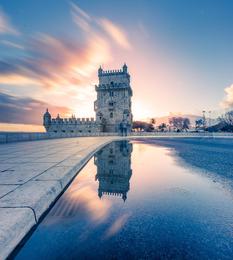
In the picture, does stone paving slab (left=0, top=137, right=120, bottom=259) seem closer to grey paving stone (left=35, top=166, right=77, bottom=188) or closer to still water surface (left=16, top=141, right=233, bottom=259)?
grey paving stone (left=35, top=166, right=77, bottom=188)

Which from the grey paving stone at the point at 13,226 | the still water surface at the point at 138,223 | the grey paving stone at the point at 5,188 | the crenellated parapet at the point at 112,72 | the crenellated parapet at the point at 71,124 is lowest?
the still water surface at the point at 138,223

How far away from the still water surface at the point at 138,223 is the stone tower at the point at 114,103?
47.1m

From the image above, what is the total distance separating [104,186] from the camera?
173 inches

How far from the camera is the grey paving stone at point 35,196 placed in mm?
2684

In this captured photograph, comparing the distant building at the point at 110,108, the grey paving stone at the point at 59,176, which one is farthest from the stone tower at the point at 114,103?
the grey paving stone at the point at 59,176

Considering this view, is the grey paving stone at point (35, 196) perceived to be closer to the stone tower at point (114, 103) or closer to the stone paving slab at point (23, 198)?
the stone paving slab at point (23, 198)

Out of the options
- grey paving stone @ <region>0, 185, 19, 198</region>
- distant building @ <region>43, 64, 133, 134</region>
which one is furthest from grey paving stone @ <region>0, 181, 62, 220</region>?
distant building @ <region>43, 64, 133, 134</region>

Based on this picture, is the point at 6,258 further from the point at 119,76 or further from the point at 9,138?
the point at 119,76

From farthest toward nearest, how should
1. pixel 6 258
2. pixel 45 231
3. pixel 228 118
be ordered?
1. pixel 228 118
2. pixel 45 231
3. pixel 6 258

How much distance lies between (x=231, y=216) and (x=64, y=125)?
56210mm

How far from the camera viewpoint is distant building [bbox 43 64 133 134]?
52.4m

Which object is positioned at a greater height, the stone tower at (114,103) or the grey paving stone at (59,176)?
the stone tower at (114,103)

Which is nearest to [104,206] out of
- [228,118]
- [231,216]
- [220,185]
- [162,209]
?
[162,209]

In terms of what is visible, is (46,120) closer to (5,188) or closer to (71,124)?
(71,124)
